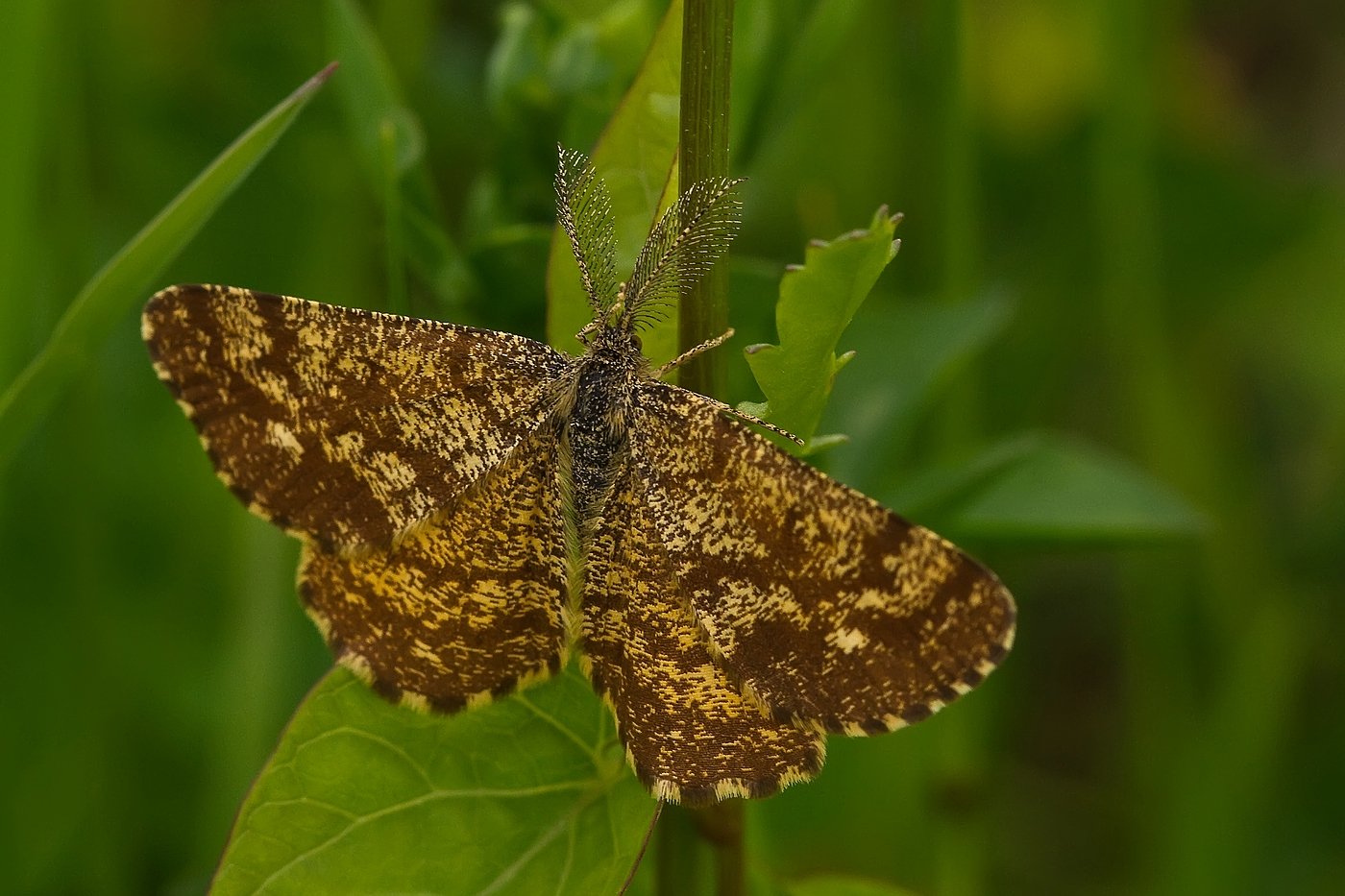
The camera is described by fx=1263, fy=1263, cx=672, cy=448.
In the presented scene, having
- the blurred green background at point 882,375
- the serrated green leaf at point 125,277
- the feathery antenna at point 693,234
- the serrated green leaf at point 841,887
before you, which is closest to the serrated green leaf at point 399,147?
Result: the blurred green background at point 882,375

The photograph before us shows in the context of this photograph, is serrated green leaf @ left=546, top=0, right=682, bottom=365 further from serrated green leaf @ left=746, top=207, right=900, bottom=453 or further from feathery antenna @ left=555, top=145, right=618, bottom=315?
serrated green leaf @ left=746, top=207, right=900, bottom=453

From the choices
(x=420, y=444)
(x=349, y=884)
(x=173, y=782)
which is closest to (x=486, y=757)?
(x=349, y=884)

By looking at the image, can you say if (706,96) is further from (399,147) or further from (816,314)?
(399,147)

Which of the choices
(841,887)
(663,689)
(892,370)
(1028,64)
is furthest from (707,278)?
(1028,64)

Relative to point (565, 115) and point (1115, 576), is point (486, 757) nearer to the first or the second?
point (565, 115)

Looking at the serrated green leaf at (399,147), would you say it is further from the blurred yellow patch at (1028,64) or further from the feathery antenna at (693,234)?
the blurred yellow patch at (1028,64)
